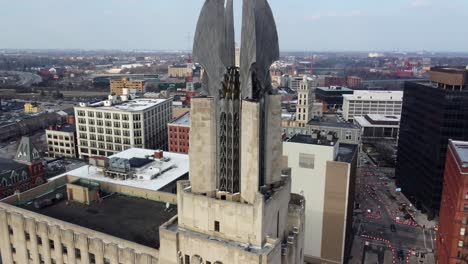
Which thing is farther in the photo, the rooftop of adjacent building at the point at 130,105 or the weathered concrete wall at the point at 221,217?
the rooftop of adjacent building at the point at 130,105

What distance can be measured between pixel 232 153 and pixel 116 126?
416ft

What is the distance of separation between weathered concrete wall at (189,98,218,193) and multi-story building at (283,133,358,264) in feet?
164

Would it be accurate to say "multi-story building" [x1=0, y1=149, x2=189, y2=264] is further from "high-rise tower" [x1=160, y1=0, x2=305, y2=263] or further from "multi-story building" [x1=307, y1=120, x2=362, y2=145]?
"multi-story building" [x1=307, y1=120, x2=362, y2=145]

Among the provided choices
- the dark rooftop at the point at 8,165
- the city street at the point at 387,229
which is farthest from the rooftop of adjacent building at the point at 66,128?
the city street at the point at 387,229

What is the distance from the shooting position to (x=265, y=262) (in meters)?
32.7

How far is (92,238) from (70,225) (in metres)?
3.75

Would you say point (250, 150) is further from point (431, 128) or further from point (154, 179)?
point (431, 128)

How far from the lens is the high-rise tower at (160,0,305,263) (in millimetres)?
33469

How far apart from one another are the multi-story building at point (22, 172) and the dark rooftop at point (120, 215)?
170ft

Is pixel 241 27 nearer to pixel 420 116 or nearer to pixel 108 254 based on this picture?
pixel 108 254

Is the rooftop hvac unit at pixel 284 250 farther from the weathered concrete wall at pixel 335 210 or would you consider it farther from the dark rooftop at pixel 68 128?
the dark rooftop at pixel 68 128

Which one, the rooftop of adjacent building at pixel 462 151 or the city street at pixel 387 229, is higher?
the rooftop of adjacent building at pixel 462 151

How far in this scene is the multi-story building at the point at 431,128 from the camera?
10844cm

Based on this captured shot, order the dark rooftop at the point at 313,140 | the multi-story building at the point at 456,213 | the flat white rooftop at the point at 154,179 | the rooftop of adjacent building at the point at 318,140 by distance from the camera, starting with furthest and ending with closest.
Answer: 1. the rooftop of adjacent building at the point at 318,140
2. the dark rooftop at the point at 313,140
3. the flat white rooftop at the point at 154,179
4. the multi-story building at the point at 456,213
